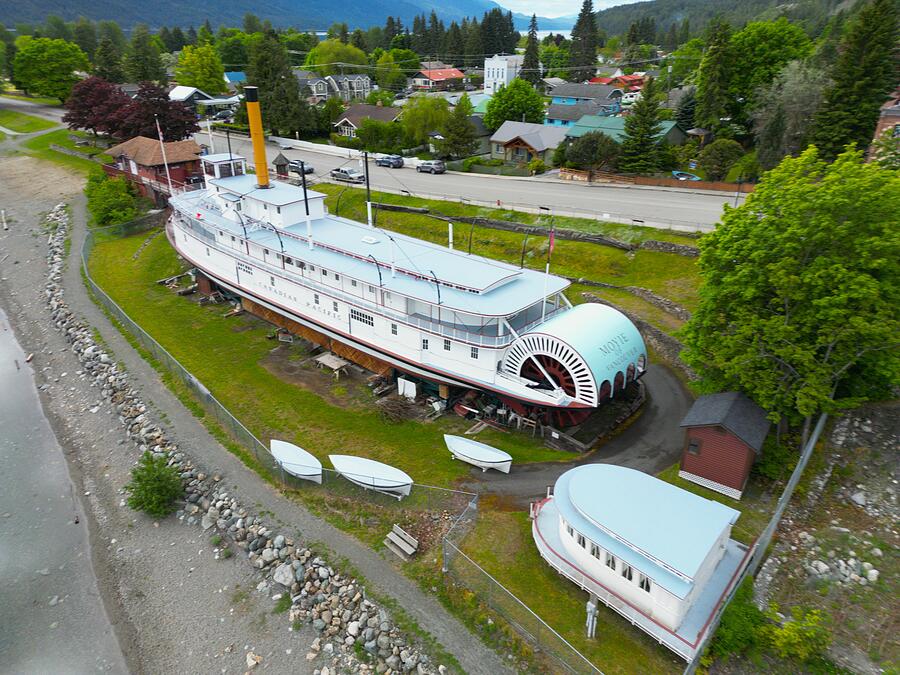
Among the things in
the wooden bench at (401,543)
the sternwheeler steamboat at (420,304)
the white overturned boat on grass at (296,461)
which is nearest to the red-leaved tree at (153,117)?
the sternwheeler steamboat at (420,304)

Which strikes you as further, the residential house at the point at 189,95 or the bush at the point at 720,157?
the residential house at the point at 189,95

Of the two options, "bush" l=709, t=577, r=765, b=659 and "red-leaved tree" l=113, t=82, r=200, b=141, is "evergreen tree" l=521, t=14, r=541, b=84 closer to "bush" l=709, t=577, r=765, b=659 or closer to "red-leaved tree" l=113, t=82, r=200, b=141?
"red-leaved tree" l=113, t=82, r=200, b=141

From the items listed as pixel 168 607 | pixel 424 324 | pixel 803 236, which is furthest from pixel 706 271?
pixel 168 607

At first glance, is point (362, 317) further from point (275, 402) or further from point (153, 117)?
point (153, 117)

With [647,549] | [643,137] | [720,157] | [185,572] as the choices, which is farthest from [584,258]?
[185,572]

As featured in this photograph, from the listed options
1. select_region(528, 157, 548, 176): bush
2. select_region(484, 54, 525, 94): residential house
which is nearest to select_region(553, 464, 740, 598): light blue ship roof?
select_region(528, 157, 548, 176): bush

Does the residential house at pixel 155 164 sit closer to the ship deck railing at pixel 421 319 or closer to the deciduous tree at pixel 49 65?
the ship deck railing at pixel 421 319
